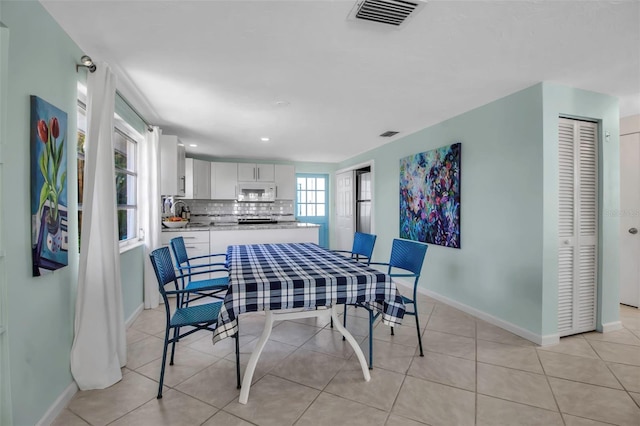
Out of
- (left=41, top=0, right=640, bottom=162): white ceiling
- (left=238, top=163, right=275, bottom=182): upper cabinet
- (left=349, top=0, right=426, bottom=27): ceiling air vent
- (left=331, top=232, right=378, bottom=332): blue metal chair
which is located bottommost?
(left=331, top=232, right=378, bottom=332): blue metal chair

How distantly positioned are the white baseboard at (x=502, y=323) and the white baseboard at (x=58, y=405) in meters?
3.48

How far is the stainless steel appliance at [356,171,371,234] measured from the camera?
6.50m

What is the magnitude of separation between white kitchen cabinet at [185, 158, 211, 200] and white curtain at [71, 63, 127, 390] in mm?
3444

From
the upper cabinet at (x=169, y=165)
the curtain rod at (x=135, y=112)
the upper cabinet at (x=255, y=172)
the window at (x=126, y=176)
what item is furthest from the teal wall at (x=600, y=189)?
the upper cabinet at (x=255, y=172)

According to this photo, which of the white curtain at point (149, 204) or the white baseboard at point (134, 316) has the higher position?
the white curtain at point (149, 204)

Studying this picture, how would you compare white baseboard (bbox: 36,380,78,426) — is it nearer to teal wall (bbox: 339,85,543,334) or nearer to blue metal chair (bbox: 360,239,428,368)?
blue metal chair (bbox: 360,239,428,368)

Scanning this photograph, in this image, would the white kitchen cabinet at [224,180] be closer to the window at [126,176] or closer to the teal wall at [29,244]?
the window at [126,176]

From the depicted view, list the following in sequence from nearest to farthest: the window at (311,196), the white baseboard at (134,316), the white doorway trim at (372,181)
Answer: the white baseboard at (134,316)
the white doorway trim at (372,181)
the window at (311,196)

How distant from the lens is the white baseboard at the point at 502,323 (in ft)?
8.63

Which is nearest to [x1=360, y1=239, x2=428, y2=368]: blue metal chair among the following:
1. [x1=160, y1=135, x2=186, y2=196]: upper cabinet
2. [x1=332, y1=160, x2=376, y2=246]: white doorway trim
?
[x1=332, y1=160, x2=376, y2=246]: white doorway trim

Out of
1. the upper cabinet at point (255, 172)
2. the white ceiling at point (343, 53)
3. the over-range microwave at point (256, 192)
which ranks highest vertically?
the white ceiling at point (343, 53)

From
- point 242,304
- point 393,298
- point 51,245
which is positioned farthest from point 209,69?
point 393,298

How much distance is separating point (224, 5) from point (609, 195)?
3580mm

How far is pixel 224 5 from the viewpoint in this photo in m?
1.63
